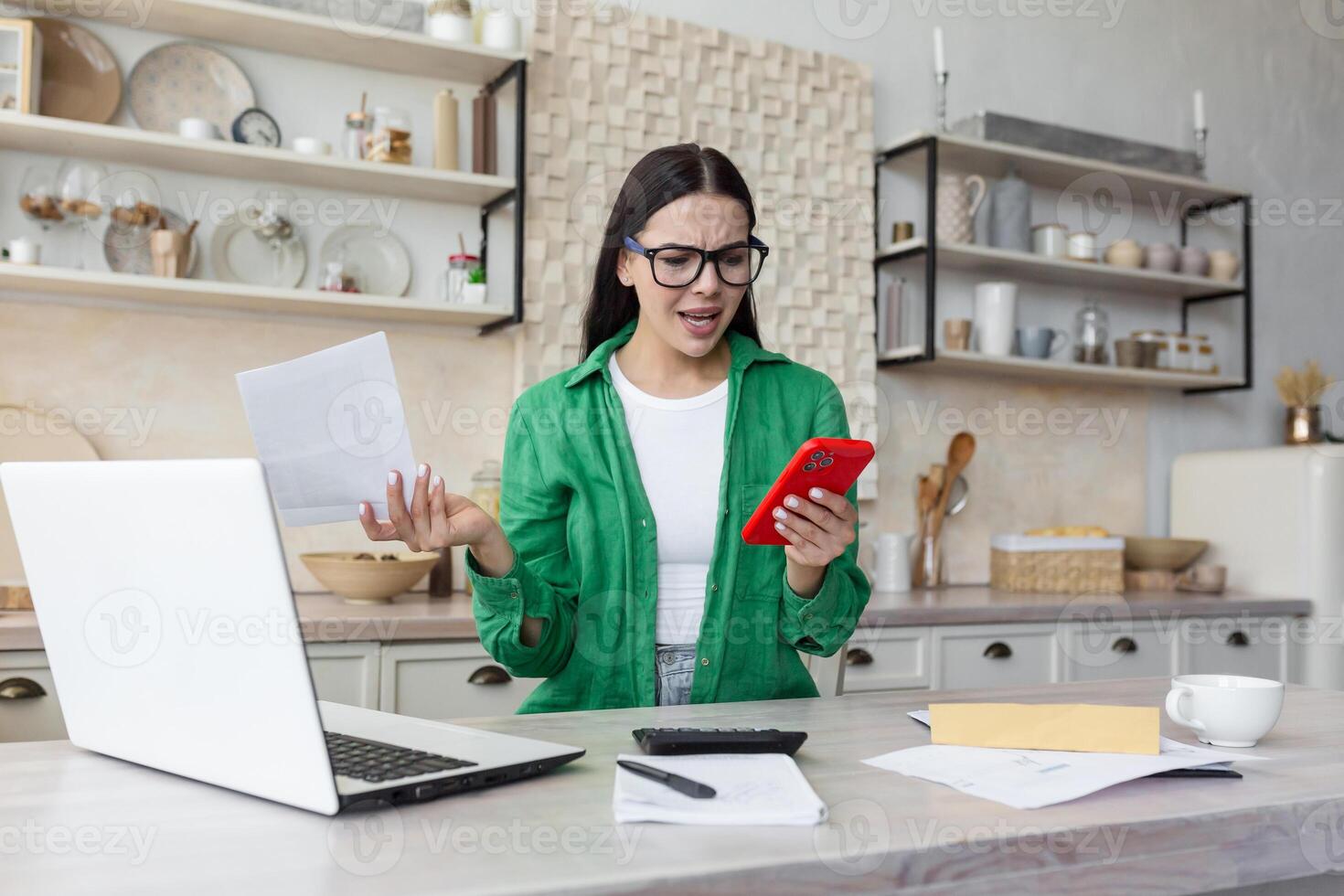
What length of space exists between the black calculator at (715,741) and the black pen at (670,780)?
5 centimetres

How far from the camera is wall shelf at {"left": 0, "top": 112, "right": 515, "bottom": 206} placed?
7.79 feet

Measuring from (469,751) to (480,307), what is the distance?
181 cm

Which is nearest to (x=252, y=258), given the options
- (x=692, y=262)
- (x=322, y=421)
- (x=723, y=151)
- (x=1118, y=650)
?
(x=723, y=151)

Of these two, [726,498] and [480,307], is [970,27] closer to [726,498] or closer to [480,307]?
[480,307]

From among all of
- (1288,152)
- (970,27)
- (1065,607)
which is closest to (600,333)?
(1065,607)

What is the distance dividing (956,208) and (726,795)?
9.11 feet

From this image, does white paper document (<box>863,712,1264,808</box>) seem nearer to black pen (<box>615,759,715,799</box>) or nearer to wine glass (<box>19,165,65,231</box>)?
black pen (<box>615,759,715,799</box>)

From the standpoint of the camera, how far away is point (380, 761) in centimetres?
97

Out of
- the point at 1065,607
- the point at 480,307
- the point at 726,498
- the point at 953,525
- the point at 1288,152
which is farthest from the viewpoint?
the point at 1288,152

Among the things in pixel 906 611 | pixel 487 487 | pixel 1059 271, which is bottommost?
pixel 906 611

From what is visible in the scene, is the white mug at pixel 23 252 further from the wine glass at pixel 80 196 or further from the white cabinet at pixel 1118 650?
the white cabinet at pixel 1118 650

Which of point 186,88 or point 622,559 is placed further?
point 186,88

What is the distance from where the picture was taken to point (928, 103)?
353 cm

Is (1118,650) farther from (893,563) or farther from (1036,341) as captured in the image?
(1036,341)
